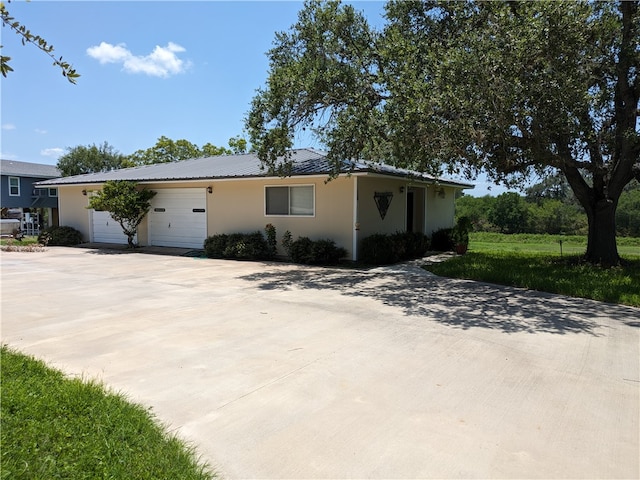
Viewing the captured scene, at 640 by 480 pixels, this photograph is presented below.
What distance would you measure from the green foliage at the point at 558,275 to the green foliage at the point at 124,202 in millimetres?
11217

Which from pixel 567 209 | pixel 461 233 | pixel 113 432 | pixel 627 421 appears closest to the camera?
pixel 113 432

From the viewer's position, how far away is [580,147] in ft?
33.8

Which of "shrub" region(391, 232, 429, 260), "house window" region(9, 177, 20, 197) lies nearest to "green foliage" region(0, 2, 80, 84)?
"shrub" region(391, 232, 429, 260)

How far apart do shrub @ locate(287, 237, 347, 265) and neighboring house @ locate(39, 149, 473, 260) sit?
0.41 m

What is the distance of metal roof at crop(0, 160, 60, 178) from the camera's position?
30058 millimetres

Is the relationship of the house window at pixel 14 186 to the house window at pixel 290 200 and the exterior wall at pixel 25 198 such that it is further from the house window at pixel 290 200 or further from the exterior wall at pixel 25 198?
the house window at pixel 290 200

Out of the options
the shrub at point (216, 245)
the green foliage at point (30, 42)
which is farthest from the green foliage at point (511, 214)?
the green foliage at point (30, 42)

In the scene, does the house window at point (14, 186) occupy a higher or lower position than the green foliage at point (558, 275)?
higher

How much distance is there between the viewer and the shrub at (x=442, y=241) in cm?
1708

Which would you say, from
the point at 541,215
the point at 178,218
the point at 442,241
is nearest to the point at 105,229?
the point at 178,218

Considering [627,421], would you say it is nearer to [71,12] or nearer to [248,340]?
[248,340]

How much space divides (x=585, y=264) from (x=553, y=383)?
897 cm

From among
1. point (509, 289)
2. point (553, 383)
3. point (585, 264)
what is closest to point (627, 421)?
point (553, 383)

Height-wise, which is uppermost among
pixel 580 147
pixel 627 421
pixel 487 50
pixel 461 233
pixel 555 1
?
pixel 555 1
